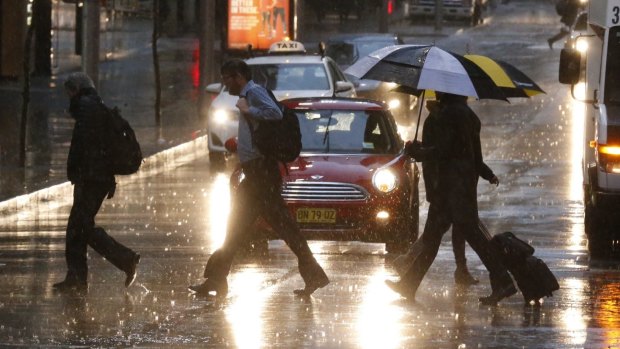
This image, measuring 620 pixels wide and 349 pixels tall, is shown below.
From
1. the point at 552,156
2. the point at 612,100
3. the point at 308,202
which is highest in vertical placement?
the point at 612,100

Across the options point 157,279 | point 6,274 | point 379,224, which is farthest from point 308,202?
point 6,274

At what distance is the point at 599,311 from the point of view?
11586 mm

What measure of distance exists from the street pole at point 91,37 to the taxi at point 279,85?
194cm

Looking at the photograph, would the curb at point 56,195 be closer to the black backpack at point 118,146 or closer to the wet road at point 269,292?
the wet road at point 269,292

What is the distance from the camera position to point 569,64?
15.6m

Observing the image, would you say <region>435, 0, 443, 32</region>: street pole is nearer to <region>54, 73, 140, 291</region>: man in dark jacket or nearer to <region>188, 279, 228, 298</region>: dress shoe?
<region>54, 73, 140, 291</region>: man in dark jacket

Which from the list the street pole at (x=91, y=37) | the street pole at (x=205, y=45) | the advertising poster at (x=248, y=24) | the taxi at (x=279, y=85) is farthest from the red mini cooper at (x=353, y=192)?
the advertising poster at (x=248, y=24)

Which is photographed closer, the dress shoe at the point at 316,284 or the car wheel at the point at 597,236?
the dress shoe at the point at 316,284

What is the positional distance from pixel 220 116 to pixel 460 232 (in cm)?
1177

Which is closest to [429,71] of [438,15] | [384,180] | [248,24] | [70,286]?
[384,180]

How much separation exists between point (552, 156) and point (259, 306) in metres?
14.6

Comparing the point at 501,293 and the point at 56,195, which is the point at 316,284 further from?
the point at 56,195

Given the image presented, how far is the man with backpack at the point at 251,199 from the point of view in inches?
469

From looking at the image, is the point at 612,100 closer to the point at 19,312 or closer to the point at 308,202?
the point at 308,202
